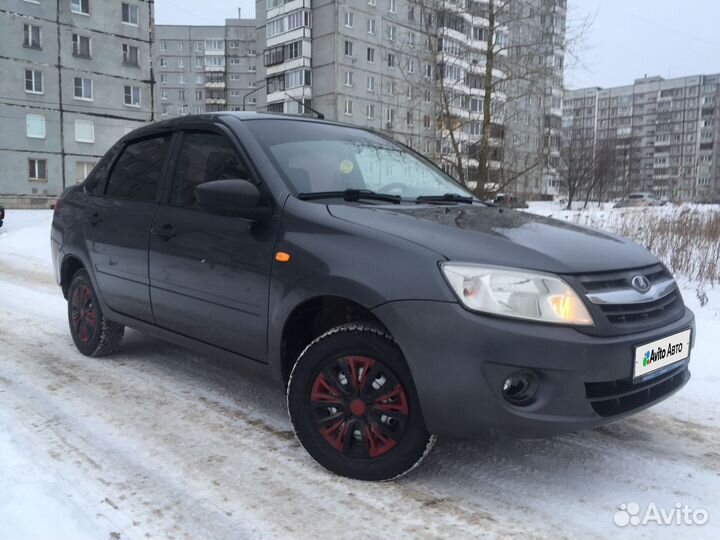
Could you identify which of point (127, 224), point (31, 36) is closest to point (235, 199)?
point (127, 224)

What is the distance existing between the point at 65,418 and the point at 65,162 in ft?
124

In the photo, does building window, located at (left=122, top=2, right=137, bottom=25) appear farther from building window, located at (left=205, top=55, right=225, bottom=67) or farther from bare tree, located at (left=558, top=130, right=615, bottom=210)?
building window, located at (left=205, top=55, right=225, bottom=67)

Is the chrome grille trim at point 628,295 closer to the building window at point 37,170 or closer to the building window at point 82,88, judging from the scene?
the building window at point 37,170

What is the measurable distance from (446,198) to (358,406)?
1.47 m

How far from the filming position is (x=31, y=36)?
3528 centimetres

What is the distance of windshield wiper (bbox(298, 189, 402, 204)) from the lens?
9.77 ft

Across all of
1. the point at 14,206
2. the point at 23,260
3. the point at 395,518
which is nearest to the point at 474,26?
the point at 23,260

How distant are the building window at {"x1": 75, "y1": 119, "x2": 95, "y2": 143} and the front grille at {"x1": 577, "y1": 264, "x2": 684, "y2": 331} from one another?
1579 inches

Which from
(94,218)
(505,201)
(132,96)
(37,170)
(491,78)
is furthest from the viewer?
(132,96)

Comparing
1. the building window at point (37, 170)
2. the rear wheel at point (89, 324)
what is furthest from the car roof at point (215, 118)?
the building window at point (37, 170)

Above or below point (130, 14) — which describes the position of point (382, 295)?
below

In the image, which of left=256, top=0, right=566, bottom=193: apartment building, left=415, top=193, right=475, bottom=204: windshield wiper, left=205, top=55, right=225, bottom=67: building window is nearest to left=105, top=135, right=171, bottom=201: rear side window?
left=415, top=193, right=475, bottom=204: windshield wiper

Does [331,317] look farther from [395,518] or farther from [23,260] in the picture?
[23,260]

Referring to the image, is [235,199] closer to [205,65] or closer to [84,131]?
[84,131]
